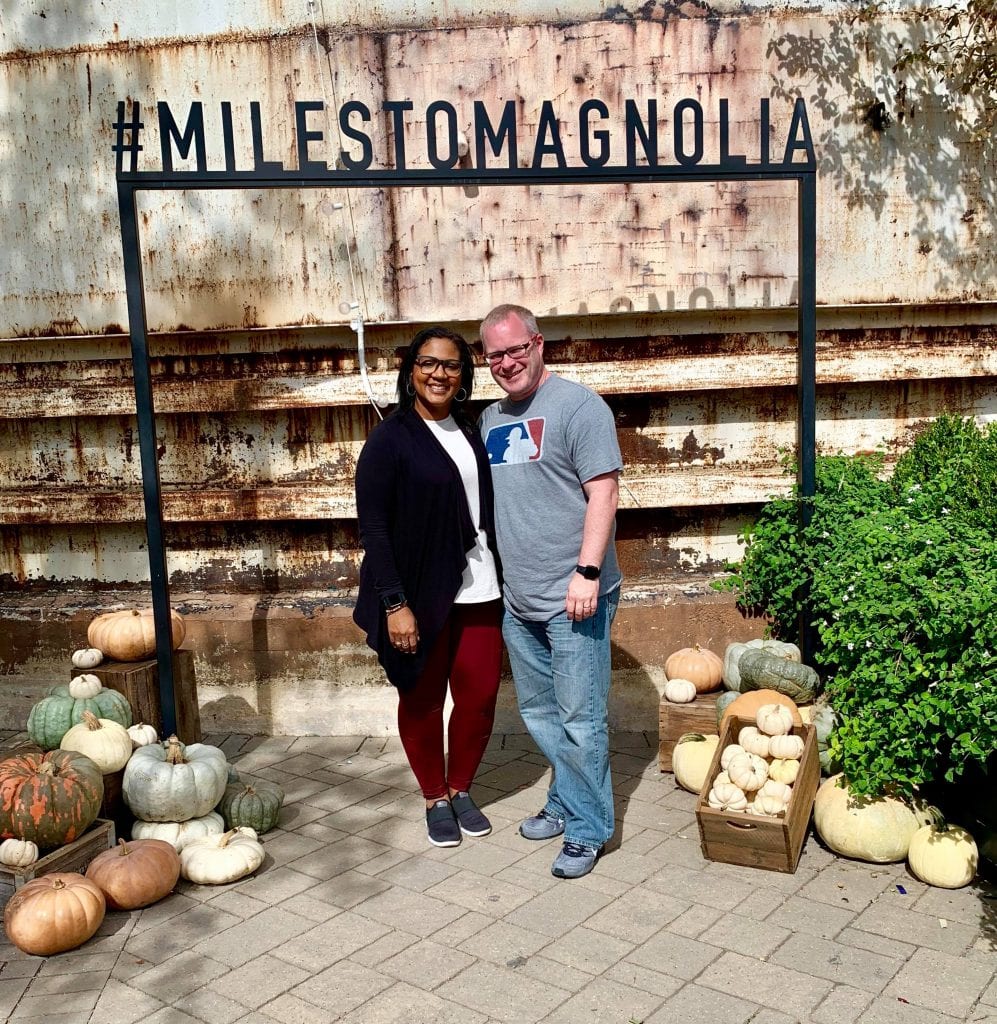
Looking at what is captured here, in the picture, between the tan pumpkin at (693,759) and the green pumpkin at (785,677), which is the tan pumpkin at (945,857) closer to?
the green pumpkin at (785,677)

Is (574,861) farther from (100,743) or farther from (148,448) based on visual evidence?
(148,448)

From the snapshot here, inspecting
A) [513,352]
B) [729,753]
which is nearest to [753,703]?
[729,753]

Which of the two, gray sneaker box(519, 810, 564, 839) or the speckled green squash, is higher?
the speckled green squash

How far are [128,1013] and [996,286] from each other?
19.7ft

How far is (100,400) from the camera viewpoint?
21.9 ft

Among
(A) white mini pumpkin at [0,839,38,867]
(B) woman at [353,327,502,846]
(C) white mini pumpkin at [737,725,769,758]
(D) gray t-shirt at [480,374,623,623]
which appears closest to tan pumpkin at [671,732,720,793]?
(C) white mini pumpkin at [737,725,769,758]

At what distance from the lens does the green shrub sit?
159 inches

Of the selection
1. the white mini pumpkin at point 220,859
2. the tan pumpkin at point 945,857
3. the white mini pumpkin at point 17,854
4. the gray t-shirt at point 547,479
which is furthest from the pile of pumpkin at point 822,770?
the white mini pumpkin at point 17,854

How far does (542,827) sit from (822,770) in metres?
1.35

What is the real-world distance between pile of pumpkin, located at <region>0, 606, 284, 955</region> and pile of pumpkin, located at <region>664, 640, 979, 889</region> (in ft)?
6.78

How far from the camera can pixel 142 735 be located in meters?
5.14

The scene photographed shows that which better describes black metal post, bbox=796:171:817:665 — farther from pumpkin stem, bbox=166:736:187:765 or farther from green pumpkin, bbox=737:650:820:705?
pumpkin stem, bbox=166:736:187:765

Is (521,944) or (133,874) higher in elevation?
(133,874)

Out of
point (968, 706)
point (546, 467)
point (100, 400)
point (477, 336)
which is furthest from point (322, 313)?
point (968, 706)
